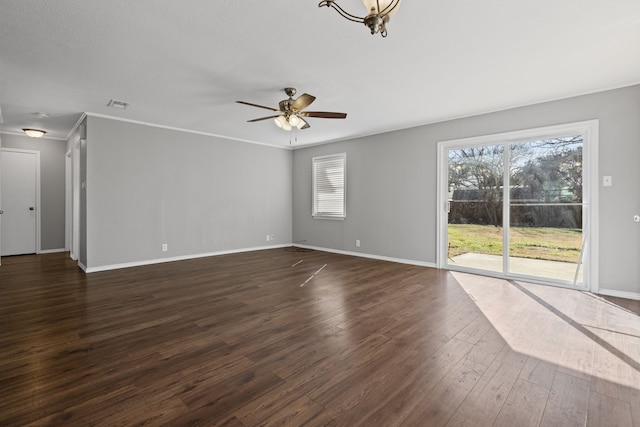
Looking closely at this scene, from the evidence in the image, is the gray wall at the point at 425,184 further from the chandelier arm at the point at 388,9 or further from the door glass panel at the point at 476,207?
the chandelier arm at the point at 388,9

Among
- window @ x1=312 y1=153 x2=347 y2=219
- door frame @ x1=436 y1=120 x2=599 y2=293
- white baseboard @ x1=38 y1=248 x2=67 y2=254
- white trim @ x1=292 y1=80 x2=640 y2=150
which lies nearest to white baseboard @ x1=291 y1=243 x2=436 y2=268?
window @ x1=312 y1=153 x2=347 y2=219

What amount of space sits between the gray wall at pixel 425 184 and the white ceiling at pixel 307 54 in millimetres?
295

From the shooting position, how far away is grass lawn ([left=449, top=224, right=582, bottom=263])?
166 inches

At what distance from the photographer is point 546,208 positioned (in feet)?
14.3

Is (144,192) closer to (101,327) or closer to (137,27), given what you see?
(101,327)

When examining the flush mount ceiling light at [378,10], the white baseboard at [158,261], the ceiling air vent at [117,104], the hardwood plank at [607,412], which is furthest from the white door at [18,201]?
the hardwood plank at [607,412]

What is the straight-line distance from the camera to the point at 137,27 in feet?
8.27

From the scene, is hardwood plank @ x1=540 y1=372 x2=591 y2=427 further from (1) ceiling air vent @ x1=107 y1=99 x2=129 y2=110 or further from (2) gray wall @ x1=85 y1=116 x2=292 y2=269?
(2) gray wall @ x1=85 y1=116 x2=292 y2=269

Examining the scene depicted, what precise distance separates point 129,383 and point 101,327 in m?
1.20

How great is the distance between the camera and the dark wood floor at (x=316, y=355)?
67.1 inches

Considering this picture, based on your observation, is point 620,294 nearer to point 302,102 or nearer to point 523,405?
point 523,405

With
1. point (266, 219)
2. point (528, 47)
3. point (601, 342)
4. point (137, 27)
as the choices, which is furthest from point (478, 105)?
point (266, 219)

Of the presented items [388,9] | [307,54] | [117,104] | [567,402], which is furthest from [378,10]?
[117,104]

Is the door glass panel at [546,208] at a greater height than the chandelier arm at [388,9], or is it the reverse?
the chandelier arm at [388,9]
